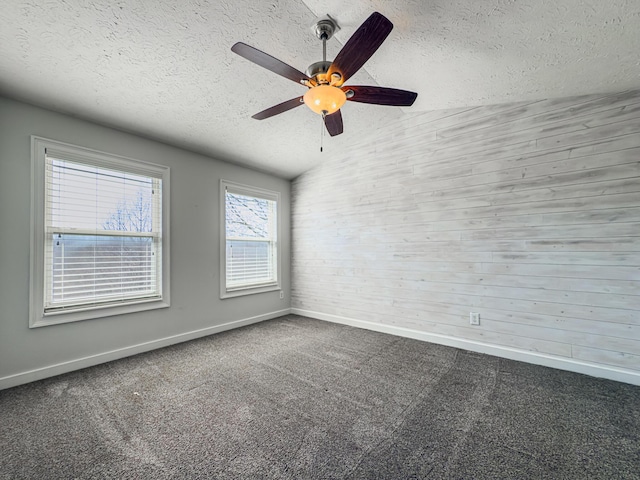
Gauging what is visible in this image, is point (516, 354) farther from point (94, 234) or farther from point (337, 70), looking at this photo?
point (94, 234)

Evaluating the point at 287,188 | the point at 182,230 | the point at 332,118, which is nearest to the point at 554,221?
the point at 332,118

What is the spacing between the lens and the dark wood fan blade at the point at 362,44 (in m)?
1.32

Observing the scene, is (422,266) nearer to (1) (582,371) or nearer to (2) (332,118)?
(1) (582,371)

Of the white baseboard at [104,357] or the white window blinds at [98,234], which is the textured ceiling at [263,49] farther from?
the white baseboard at [104,357]

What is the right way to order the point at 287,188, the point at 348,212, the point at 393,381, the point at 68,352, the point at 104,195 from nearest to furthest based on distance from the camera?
the point at 393,381
the point at 68,352
the point at 104,195
the point at 348,212
the point at 287,188

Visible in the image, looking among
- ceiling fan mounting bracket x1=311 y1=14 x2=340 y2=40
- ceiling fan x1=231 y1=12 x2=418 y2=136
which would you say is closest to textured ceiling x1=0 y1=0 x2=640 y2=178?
ceiling fan mounting bracket x1=311 y1=14 x2=340 y2=40

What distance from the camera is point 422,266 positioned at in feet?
11.0

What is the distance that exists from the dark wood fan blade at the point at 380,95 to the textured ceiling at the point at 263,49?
0.53m

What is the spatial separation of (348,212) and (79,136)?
319 cm

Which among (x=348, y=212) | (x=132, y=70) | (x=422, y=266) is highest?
(x=132, y=70)

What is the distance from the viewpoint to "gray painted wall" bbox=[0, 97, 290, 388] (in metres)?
2.28

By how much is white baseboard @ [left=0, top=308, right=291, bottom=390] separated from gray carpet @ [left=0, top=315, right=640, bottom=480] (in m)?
0.08

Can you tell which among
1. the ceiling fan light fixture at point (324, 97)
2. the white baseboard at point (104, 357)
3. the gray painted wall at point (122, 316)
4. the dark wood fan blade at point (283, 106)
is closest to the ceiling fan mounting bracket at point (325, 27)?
the dark wood fan blade at point (283, 106)

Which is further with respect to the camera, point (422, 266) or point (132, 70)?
point (422, 266)
